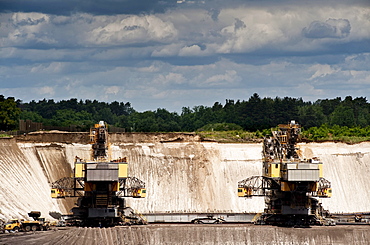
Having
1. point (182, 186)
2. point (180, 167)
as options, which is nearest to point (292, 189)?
point (182, 186)

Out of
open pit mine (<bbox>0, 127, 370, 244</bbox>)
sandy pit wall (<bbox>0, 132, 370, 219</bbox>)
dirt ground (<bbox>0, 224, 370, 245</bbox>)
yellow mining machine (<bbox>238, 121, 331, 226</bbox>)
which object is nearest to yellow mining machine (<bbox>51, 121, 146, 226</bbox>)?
open pit mine (<bbox>0, 127, 370, 244</bbox>)

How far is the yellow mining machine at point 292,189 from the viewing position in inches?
3386

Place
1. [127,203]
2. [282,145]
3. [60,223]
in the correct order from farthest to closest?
[127,203]
[282,145]
[60,223]

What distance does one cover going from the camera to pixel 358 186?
10888 cm

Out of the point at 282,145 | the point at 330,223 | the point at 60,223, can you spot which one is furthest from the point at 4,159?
the point at 330,223

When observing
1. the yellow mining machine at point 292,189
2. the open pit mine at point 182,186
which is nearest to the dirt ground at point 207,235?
the open pit mine at point 182,186

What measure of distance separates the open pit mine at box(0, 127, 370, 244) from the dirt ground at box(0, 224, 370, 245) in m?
0.10

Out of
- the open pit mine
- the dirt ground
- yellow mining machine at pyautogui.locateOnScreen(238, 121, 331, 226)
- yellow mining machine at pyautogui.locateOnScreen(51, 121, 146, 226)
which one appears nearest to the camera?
the dirt ground

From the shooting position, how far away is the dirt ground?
3150 inches

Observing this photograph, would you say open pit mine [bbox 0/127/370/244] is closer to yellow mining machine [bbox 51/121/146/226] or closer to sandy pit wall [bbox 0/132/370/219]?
sandy pit wall [bbox 0/132/370/219]

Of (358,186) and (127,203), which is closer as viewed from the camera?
(127,203)

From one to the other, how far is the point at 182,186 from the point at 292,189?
2106cm

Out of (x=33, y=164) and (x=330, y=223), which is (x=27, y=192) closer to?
(x=33, y=164)

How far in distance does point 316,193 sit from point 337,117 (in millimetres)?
109174
